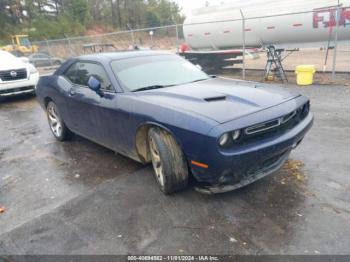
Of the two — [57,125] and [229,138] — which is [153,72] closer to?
[229,138]

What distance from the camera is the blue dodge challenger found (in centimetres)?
308

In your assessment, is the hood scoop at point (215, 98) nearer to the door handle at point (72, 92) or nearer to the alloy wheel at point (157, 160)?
the alloy wheel at point (157, 160)

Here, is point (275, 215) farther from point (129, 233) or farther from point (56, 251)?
point (56, 251)

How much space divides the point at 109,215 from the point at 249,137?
5.30 ft

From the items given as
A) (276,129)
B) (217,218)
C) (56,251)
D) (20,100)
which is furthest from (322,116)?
(20,100)

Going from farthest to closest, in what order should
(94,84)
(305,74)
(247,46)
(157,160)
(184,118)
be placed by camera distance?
(247,46)
(305,74)
(94,84)
(157,160)
(184,118)

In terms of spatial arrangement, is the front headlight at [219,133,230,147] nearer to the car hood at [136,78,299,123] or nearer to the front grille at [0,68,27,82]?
the car hood at [136,78,299,123]

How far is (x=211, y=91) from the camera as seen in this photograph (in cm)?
379

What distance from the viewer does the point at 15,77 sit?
1006 centimetres

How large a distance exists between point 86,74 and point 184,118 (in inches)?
90.3

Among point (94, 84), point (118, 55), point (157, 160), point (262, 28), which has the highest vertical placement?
point (262, 28)

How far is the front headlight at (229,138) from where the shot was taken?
301cm

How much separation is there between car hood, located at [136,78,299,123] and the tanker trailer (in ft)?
21.4

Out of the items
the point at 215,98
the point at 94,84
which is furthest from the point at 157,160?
the point at 94,84
